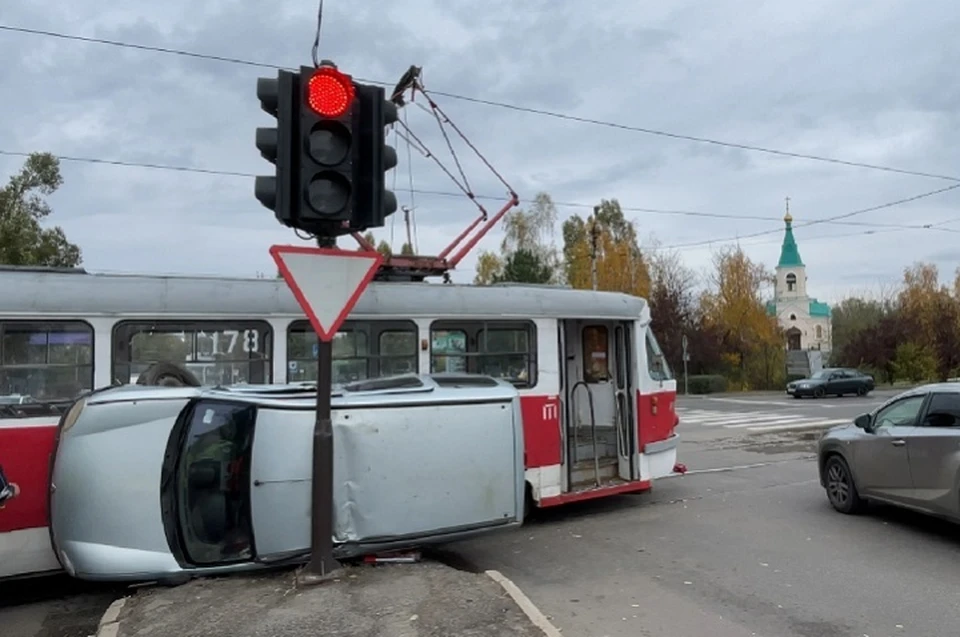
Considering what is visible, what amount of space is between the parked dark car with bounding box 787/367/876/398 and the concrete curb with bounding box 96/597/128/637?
3556 centimetres

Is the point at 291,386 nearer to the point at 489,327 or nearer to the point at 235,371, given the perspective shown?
the point at 235,371

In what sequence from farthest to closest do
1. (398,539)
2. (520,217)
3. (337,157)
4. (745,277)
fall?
(520,217) < (745,277) < (398,539) < (337,157)

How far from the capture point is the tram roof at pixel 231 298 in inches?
248

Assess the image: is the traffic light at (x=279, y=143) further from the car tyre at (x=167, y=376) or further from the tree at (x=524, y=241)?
the tree at (x=524, y=241)

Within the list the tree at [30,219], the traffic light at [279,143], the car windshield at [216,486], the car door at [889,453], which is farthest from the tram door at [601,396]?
the tree at [30,219]

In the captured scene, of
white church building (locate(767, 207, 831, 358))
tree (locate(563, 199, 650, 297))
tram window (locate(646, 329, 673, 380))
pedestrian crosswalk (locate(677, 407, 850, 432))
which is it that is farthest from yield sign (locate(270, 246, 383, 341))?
white church building (locate(767, 207, 831, 358))

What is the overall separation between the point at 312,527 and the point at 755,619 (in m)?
3.31

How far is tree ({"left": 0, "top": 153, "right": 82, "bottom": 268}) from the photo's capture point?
2391cm

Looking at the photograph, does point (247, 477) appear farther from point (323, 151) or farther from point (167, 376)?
point (323, 151)

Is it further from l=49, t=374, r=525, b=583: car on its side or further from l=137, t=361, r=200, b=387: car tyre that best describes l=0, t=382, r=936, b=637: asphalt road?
l=137, t=361, r=200, b=387: car tyre

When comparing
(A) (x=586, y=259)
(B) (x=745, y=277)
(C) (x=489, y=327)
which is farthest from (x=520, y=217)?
(C) (x=489, y=327)

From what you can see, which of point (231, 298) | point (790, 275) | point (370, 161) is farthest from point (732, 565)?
point (790, 275)

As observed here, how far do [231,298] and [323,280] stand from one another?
205cm

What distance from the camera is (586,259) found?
4847 cm
